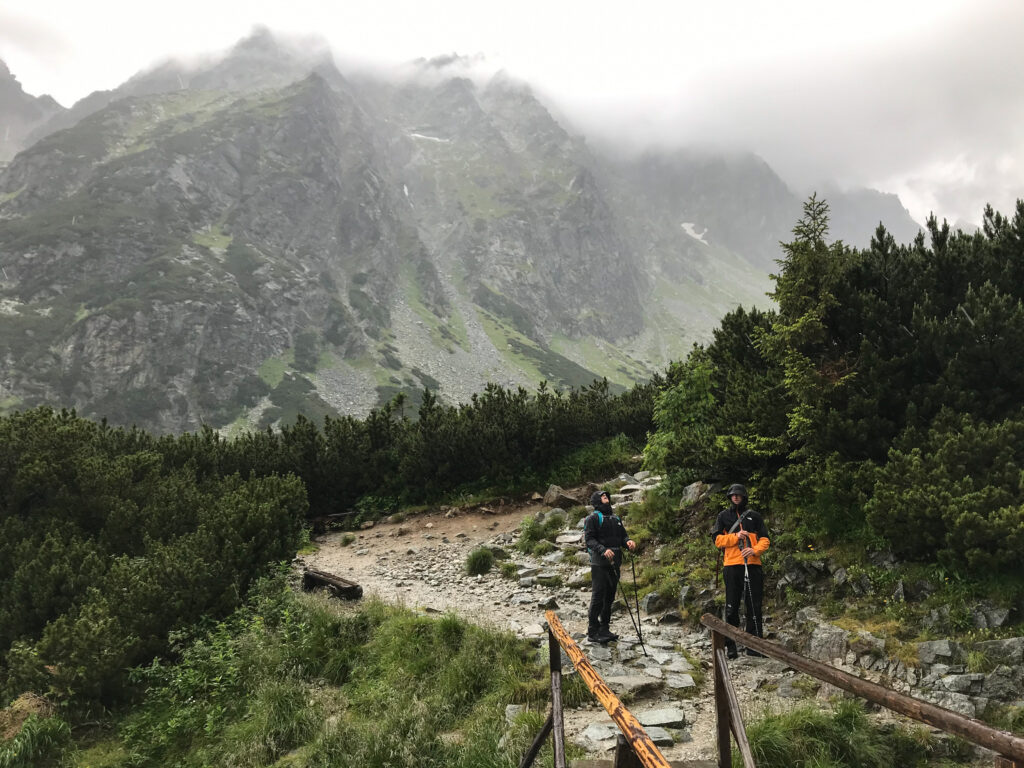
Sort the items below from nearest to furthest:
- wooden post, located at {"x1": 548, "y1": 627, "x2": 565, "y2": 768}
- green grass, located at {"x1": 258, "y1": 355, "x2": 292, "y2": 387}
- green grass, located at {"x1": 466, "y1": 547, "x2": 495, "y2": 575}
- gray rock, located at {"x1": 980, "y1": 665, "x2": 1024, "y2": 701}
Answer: wooden post, located at {"x1": 548, "y1": 627, "x2": 565, "y2": 768}
gray rock, located at {"x1": 980, "y1": 665, "x2": 1024, "y2": 701}
green grass, located at {"x1": 466, "y1": 547, "x2": 495, "y2": 575}
green grass, located at {"x1": 258, "y1": 355, "x2": 292, "y2": 387}

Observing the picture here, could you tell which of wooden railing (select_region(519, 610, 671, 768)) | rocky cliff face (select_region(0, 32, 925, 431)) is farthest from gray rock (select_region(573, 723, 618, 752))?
rocky cliff face (select_region(0, 32, 925, 431))

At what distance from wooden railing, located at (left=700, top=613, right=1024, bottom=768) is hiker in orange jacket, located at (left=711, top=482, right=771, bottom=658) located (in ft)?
12.3

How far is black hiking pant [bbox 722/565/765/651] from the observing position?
7.52 m

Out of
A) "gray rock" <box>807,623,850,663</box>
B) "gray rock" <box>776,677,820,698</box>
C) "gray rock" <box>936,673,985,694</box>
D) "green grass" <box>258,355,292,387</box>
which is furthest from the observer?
"green grass" <box>258,355,292,387</box>

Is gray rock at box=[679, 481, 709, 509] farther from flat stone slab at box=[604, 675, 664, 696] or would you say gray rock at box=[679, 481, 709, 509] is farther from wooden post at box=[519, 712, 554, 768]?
wooden post at box=[519, 712, 554, 768]

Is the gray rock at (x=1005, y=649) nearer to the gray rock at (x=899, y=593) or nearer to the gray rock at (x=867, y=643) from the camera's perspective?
the gray rock at (x=867, y=643)

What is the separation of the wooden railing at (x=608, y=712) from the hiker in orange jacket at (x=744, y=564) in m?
3.71

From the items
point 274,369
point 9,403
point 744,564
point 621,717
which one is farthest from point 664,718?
point 274,369

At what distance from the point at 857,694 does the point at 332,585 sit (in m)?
11.8

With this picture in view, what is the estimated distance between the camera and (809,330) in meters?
9.78

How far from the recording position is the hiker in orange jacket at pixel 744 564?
750 centimetres

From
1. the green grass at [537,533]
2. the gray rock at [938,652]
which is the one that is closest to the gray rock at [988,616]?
the gray rock at [938,652]

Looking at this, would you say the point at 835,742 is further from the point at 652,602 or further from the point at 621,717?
the point at 652,602

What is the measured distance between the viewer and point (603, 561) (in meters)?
8.14
